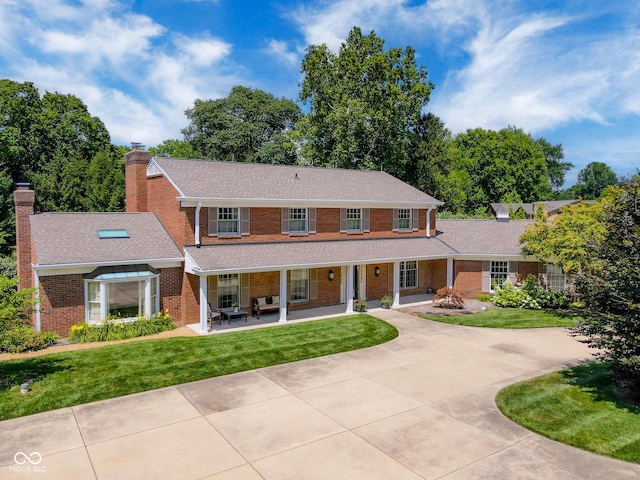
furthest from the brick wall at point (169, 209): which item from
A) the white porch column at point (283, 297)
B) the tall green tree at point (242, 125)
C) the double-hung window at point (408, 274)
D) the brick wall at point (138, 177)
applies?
the tall green tree at point (242, 125)

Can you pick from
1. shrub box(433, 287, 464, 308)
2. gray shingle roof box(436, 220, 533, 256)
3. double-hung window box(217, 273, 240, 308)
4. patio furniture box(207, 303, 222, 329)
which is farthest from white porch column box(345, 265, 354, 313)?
gray shingle roof box(436, 220, 533, 256)

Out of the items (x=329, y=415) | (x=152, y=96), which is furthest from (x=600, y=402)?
(x=152, y=96)

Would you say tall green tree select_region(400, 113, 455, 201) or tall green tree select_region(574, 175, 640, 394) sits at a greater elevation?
tall green tree select_region(400, 113, 455, 201)

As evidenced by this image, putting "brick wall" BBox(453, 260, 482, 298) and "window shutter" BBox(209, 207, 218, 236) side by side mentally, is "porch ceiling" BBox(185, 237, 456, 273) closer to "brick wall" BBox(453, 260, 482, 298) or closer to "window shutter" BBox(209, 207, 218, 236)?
"window shutter" BBox(209, 207, 218, 236)

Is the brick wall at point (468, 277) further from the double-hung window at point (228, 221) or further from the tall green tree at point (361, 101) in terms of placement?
the tall green tree at point (361, 101)

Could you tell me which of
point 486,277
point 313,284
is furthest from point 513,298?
point 313,284
